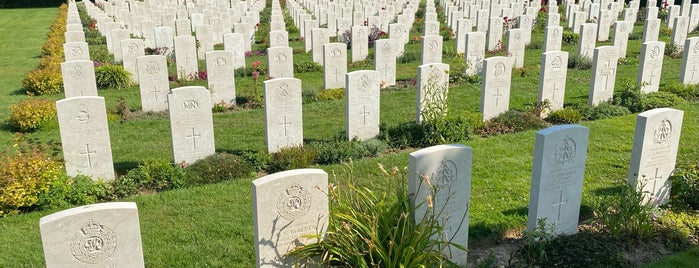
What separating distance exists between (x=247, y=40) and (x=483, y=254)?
15.2 metres

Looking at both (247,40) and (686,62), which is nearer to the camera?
(686,62)

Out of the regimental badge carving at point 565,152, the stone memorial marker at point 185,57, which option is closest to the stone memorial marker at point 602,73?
the regimental badge carving at point 565,152

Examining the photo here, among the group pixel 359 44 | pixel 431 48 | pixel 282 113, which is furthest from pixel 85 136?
pixel 359 44

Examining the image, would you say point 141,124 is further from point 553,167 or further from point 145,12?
point 145,12

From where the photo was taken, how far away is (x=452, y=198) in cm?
574

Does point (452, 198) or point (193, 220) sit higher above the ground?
point (452, 198)

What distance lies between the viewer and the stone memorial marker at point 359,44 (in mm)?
17234

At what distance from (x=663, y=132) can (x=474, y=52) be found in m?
8.15

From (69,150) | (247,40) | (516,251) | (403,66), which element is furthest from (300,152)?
(247,40)

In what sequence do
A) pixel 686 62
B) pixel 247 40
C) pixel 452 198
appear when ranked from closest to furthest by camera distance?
pixel 452 198 → pixel 686 62 → pixel 247 40

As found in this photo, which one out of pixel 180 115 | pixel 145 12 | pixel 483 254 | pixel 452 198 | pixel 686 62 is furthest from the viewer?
pixel 145 12

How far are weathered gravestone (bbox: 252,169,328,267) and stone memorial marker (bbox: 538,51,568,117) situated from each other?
711cm

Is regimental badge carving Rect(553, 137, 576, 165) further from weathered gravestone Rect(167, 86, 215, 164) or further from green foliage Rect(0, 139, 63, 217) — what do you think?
green foliage Rect(0, 139, 63, 217)

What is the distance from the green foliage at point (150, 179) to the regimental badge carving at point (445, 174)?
4.21 metres
